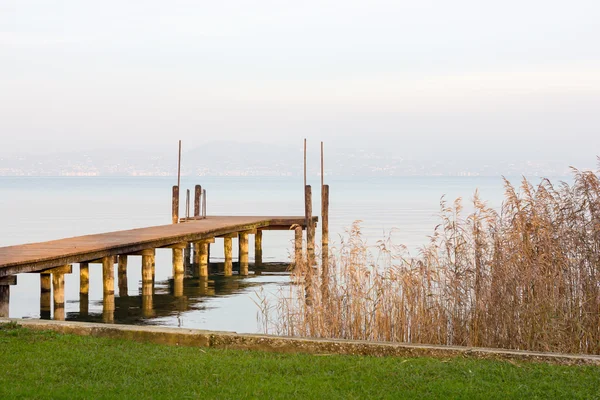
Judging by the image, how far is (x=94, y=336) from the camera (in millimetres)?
8102

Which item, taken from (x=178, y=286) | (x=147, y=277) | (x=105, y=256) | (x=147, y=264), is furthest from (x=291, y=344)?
(x=178, y=286)

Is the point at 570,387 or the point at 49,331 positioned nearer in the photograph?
the point at 570,387

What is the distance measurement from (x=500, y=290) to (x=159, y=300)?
34.4 ft

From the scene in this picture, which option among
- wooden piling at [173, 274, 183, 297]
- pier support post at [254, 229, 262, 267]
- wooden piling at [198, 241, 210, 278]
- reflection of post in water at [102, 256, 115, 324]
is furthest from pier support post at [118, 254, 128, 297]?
pier support post at [254, 229, 262, 267]

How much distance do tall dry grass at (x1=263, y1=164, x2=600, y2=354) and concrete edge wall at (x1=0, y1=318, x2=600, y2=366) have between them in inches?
67.9

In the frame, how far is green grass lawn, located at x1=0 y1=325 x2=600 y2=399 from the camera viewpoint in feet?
20.2

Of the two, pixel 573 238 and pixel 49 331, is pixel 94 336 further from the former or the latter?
pixel 573 238

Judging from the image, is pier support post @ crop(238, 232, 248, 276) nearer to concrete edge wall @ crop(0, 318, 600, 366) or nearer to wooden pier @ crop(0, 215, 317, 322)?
wooden pier @ crop(0, 215, 317, 322)

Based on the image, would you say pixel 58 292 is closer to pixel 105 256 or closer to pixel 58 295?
pixel 58 295

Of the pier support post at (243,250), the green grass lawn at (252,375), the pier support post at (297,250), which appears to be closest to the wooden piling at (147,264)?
the pier support post at (297,250)

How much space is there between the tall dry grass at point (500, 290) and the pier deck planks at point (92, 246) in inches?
167

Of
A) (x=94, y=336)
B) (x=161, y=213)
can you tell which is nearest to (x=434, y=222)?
(x=161, y=213)

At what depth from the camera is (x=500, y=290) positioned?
31.7ft

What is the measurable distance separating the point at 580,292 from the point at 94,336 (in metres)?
5.59
